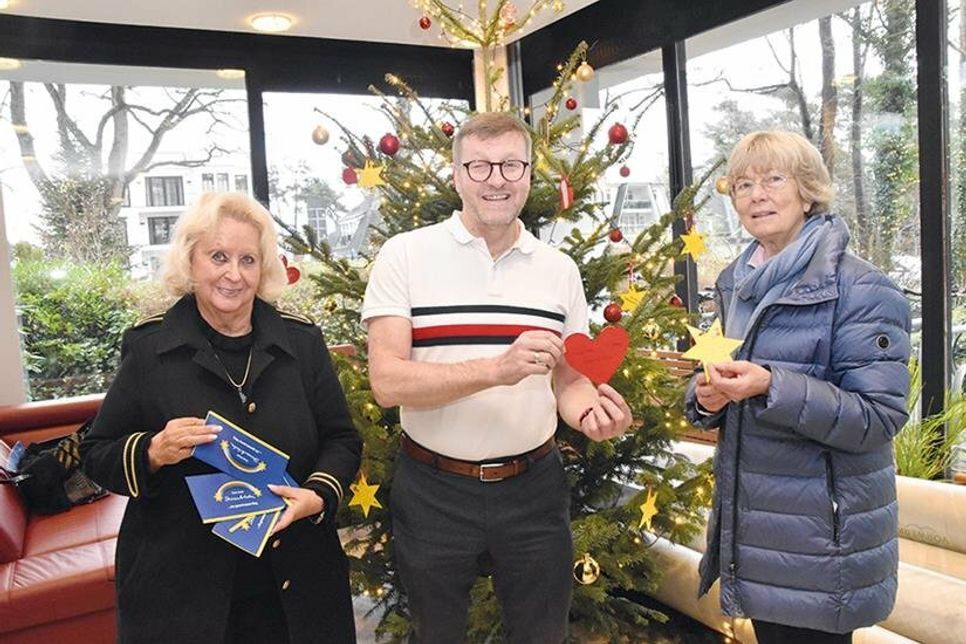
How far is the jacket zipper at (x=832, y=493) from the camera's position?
1349 mm

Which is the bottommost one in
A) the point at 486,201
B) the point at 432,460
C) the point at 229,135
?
the point at 432,460

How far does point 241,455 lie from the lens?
1335 millimetres

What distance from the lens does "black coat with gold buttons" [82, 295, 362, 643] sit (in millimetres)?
1362

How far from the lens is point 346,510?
2320 millimetres

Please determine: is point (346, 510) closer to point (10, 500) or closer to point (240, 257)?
point (240, 257)

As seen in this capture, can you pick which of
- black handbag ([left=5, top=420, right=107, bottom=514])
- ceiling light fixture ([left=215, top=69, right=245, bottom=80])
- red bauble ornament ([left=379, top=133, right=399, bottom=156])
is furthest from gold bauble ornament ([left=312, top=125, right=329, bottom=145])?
ceiling light fixture ([left=215, top=69, right=245, bottom=80])

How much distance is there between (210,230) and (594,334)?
131cm

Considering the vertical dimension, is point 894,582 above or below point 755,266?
below

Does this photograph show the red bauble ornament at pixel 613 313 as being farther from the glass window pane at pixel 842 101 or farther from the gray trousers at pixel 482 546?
the glass window pane at pixel 842 101

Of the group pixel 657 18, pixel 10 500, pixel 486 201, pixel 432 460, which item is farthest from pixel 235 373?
pixel 657 18

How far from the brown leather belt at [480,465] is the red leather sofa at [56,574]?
1.67 m

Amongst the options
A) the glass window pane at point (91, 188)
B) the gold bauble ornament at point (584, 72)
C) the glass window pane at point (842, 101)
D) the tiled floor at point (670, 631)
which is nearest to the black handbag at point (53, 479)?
the glass window pane at point (91, 188)

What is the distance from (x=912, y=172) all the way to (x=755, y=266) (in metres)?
1.96

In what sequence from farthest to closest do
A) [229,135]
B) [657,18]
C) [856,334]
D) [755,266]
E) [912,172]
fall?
[229,135] → [657,18] → [912,172] → [755,266] → [856,334]
